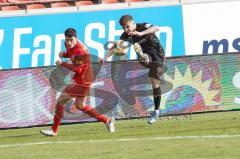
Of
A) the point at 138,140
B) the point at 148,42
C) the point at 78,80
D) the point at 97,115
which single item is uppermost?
the point at 148,42

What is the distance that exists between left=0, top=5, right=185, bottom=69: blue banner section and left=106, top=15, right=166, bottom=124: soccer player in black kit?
5.34m

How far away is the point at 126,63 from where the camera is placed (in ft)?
59.9

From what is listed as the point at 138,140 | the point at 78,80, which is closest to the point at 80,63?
the point at 78,80

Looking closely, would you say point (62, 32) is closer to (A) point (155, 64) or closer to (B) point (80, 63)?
(A) point (155, 64)

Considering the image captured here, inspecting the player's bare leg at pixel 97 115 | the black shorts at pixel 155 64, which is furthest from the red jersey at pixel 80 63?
the black shorts at pixel 155 64

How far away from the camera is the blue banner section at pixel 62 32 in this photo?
2252 centimetres

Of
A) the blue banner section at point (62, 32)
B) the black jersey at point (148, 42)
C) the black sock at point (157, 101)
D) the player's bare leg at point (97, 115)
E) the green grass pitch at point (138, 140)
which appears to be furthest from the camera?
the blue banner section at point (62, 32)

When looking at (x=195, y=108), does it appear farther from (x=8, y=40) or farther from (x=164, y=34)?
(x=8, y=40)

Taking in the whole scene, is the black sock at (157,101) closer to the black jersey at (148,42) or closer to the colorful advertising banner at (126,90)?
the black jersey at (148,42)

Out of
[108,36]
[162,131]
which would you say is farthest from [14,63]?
[162,131]

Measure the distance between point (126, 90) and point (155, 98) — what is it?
4.61 feet

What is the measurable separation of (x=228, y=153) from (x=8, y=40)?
1170cm

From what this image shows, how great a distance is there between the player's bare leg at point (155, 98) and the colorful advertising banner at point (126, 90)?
120cm

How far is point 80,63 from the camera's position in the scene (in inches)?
616
